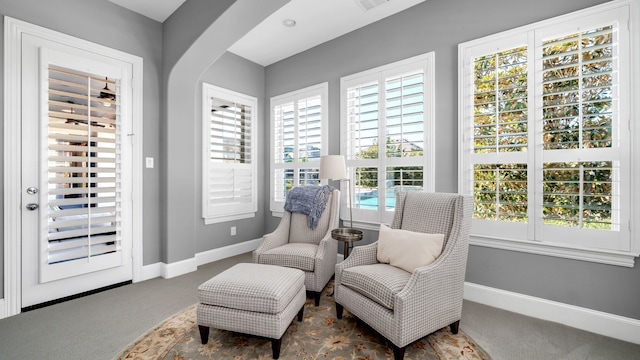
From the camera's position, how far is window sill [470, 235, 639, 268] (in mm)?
1943

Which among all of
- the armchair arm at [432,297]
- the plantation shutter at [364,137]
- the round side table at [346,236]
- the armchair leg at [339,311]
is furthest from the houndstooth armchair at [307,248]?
the armchair arm at [432,297]

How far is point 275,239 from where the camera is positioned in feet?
9.66

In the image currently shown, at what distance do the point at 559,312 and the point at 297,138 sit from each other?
10.7ft

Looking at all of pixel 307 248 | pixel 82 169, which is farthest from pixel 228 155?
pixel 307 248

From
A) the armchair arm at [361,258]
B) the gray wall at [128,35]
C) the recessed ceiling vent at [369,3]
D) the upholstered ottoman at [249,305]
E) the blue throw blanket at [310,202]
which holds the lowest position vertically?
the upholstered ottoman at [249,305]

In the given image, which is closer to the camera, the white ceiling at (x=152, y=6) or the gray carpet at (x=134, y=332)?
the gray carpet at (x=134, y=332)

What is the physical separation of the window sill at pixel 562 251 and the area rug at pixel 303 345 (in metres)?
0.85

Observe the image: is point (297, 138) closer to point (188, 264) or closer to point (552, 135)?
point (188, 264)

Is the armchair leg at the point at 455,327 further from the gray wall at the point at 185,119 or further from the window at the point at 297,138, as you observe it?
the gray wall at the point at 185,119

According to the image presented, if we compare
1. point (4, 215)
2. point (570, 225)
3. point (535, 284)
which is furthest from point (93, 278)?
point (570, 225)

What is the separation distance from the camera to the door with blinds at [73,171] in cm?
237

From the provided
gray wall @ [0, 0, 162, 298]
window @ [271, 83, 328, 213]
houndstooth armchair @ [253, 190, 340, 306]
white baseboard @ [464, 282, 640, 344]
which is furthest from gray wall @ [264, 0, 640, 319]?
gray wall @ [0, 0, 162, 298]

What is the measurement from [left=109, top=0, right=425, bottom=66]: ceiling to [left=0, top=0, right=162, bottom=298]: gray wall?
6.5 inches

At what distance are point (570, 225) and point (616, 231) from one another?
0.79 feet
